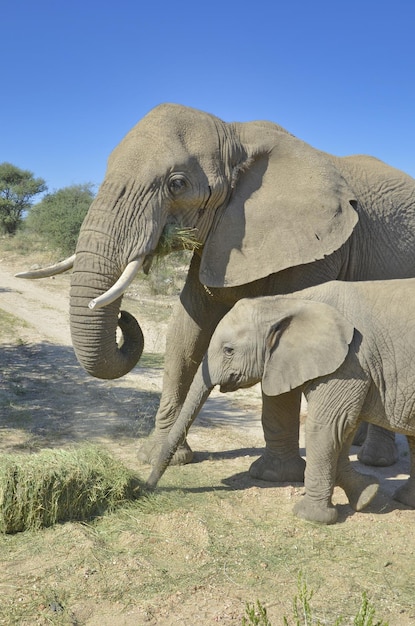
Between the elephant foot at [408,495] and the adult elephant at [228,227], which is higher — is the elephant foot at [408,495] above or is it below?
below

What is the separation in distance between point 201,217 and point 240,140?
652 millimetres

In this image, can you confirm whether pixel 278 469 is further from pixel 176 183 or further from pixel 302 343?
pixel 176 183

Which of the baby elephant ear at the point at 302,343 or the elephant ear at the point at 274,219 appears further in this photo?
the elephant ear at the point at 274,219

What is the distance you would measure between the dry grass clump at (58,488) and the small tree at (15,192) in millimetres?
32786

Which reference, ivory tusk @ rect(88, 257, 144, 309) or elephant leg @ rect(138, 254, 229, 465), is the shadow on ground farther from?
ivory tusk @ rect(88, 257, 144, 309)

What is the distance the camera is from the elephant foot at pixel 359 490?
15.5 ft

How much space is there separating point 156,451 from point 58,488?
156cm

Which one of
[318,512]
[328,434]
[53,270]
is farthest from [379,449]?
[53,270]

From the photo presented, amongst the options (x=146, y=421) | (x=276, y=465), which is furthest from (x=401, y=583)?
(x=146, y=421)

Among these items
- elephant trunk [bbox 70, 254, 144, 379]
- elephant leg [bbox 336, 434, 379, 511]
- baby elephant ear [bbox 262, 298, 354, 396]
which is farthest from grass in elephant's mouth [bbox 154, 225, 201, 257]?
elephant leg [bbox 336, 434, 379, 511]

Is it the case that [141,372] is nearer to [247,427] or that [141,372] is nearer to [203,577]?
[247,427]

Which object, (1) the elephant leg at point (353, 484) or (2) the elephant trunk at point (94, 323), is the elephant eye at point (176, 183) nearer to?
(2) the elephant trunk at point (94, 323)

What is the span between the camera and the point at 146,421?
7.07 metres

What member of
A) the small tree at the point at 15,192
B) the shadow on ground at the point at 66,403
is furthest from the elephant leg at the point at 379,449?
the small tree at the point at 15,192
